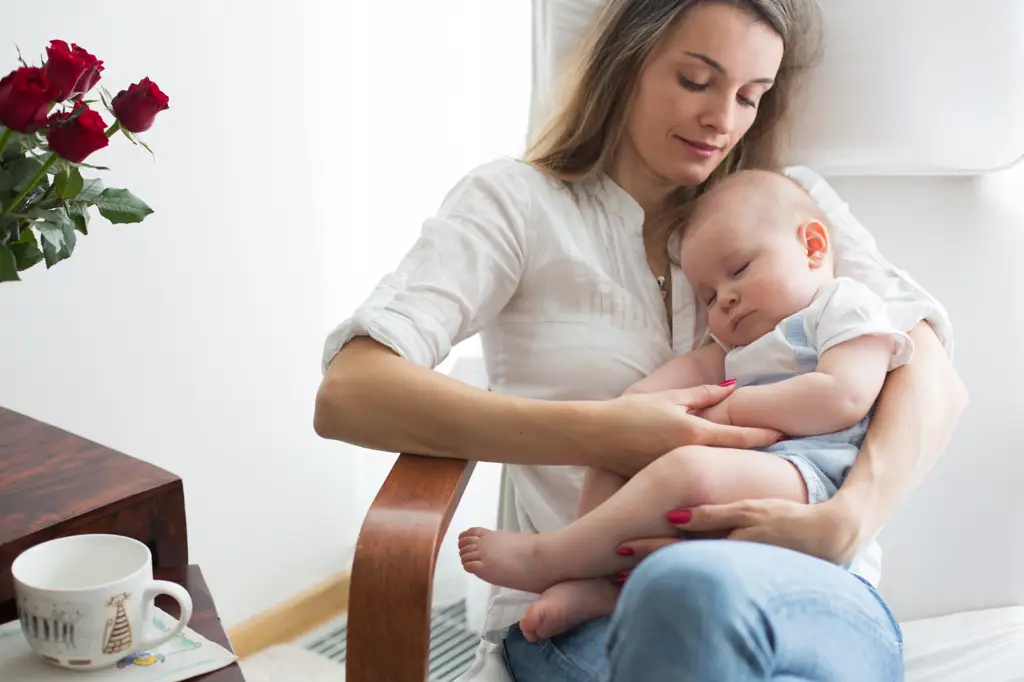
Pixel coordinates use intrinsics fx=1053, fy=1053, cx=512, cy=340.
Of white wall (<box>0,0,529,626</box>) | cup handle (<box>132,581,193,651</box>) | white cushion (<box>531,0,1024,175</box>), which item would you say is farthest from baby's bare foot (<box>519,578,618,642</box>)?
white wall (<box>0,0,529,626</box>)

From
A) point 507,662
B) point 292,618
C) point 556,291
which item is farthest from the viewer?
point 292,618

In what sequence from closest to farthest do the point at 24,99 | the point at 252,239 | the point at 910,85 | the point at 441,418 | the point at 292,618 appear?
the point at 24,99 < the point at 441,418 < the point at 910,85 < the point at 252,239 < the point at 292,618

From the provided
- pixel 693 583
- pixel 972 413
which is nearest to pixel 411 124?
pixel 972 413

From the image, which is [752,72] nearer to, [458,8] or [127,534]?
[127,534]

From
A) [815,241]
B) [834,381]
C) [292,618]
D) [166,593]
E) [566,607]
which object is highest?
[815,241]

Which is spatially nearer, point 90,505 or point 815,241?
point 90,505

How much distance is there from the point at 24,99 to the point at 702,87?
0.79 m

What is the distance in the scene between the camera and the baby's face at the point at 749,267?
119 cm

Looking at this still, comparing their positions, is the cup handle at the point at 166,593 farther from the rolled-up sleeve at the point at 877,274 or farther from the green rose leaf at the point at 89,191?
the rolled-up sleeve at the point at 877,274

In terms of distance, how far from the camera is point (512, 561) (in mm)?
1065

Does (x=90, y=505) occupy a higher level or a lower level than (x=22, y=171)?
lower

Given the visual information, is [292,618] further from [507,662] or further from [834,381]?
[834,381]

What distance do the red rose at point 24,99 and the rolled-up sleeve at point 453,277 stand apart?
0.43m

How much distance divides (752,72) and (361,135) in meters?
1.02
